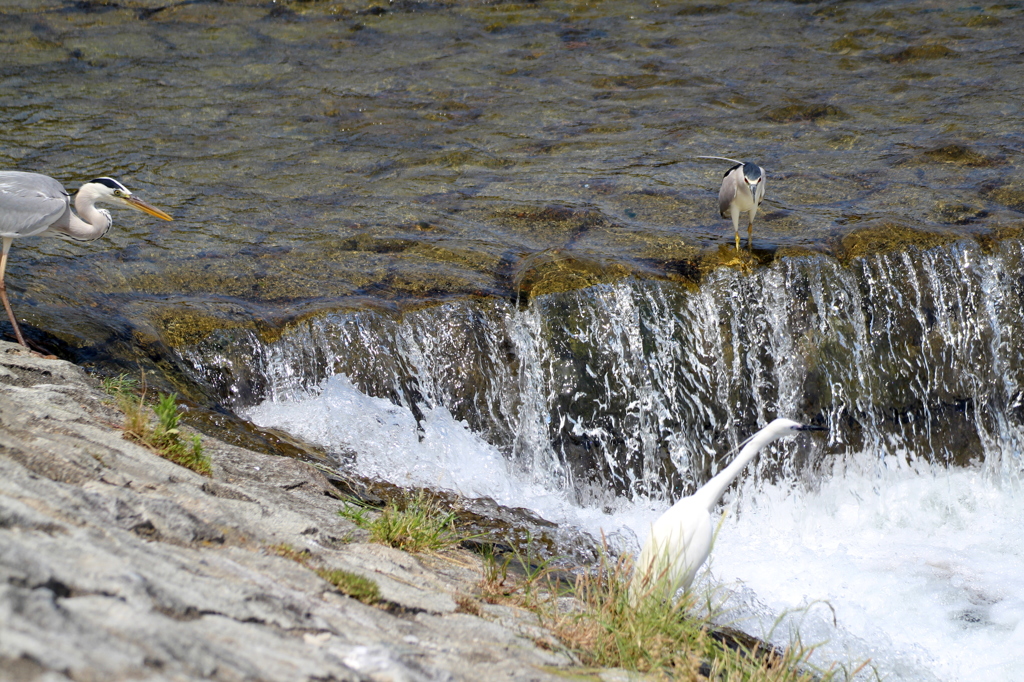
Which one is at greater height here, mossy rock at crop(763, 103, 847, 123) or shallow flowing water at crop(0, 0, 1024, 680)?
mossy rock at crop(763, 103, 847, 123)

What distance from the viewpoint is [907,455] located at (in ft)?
19.5

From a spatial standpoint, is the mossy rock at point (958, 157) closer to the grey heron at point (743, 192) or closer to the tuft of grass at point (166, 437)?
the grey heron at point (743, 192)

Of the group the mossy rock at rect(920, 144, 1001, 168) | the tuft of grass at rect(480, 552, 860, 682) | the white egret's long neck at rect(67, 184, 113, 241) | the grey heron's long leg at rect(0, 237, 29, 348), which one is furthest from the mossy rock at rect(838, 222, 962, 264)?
the grey heron's long leg at rect(0, 237, 29, 348)

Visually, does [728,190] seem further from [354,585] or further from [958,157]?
[354,585]

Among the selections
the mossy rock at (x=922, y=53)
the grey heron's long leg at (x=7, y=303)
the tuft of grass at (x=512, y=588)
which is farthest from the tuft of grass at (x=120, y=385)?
the mossy rock at (x=922, y=53)

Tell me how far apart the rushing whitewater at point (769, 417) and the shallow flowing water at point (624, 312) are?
0.06 ft

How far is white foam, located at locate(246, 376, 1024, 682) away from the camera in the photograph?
180 inches

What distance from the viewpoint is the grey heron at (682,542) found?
10.1 ft

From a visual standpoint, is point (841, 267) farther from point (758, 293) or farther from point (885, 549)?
point (885, 549)

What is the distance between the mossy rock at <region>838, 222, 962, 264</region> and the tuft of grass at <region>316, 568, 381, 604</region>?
4.43 meters

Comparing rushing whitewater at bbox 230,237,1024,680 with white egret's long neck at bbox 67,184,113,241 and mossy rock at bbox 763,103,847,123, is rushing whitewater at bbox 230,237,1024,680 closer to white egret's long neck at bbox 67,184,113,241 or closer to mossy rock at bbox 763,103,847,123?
white egret's long neck at bbox 67,184,113,241

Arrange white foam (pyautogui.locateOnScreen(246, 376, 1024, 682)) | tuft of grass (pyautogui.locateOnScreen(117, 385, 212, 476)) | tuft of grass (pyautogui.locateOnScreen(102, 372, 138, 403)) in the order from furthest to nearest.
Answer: white foam (pyautogui.locateOnScreen(246, 376, 1024, 682))
tuft of grass (pyautogui.locateOnScreen(102, 372, 138, 403))
tuft of grass (pyautogui.locateOnScreen(117, 385, 212, 476))

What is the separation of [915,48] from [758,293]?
5948 mm

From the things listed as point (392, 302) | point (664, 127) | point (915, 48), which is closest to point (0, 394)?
point (392, 302)
